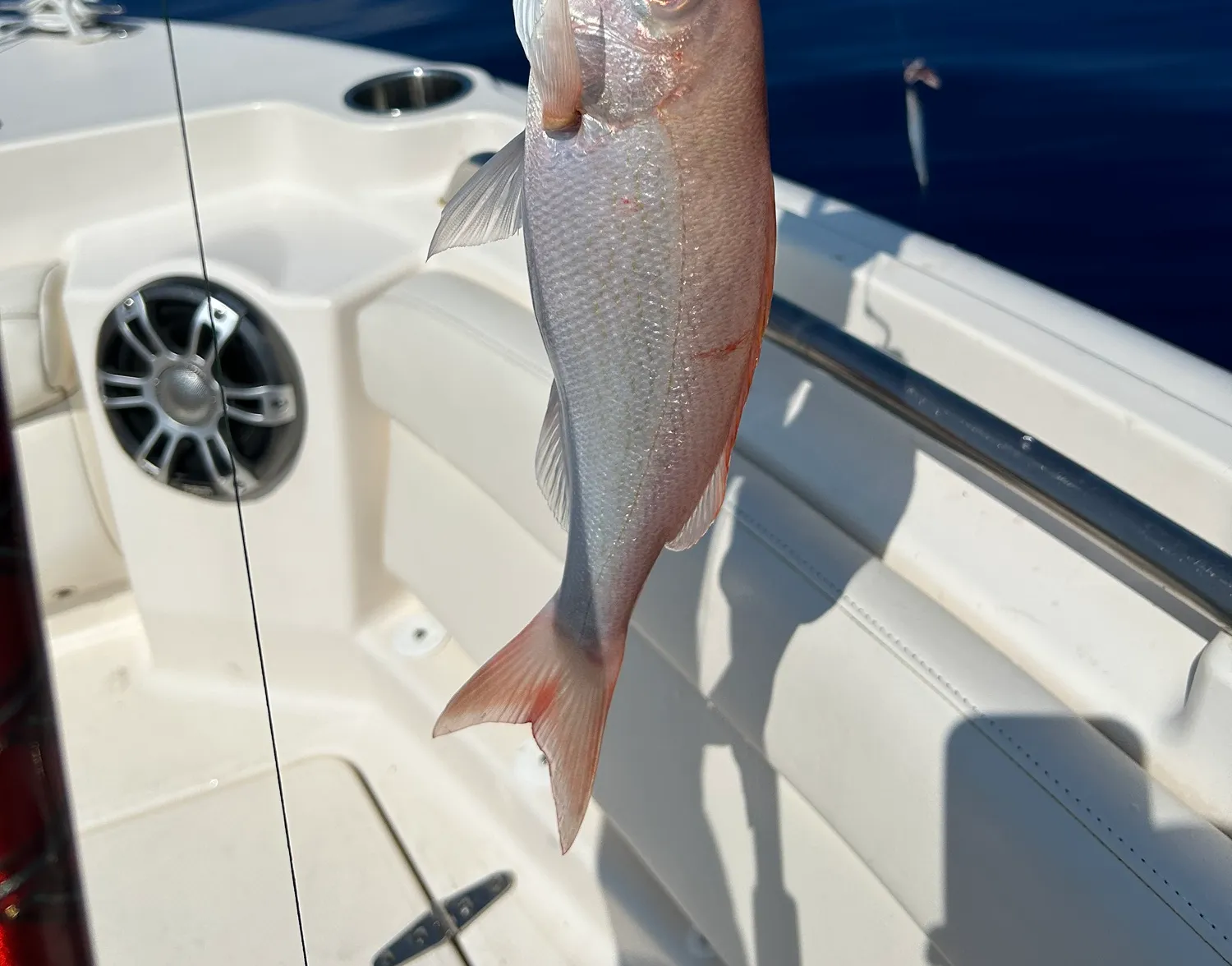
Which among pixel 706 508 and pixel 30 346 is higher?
pixel 706 508

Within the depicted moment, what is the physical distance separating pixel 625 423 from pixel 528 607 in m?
1.07

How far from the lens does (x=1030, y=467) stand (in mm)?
1291

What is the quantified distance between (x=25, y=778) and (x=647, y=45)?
0.64 m

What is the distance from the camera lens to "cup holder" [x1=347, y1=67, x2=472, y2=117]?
2.48 metres

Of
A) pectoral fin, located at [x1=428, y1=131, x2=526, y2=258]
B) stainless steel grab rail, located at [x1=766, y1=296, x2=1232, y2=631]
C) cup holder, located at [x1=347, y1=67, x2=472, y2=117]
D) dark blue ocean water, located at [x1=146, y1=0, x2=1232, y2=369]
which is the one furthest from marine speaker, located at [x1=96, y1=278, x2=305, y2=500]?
dark blue ocean water, located at [x1=146, y1=0, x2=1232, y2=369]

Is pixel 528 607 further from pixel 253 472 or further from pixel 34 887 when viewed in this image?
pixel 34 887

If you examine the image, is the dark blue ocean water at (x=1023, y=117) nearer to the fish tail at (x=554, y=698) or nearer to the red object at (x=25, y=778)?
the fish tail at (x=554, y=698)

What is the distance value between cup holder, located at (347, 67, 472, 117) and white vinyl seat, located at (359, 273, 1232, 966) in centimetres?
68

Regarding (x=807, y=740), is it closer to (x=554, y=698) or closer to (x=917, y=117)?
(x=554, y=698)

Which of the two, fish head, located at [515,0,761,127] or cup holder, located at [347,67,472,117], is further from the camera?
cup holder, located at [347,67,472,117]

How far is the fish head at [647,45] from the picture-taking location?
756mm

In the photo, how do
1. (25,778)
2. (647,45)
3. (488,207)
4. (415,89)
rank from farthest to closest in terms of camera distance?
(415,89), (488,207), (647,45), (25,778)

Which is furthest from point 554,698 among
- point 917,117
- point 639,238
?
point 917,117

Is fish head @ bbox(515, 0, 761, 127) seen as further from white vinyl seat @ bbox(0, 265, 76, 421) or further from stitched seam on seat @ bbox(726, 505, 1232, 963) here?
white vinyl seat @ bbox(0, 265, 76, 421)
